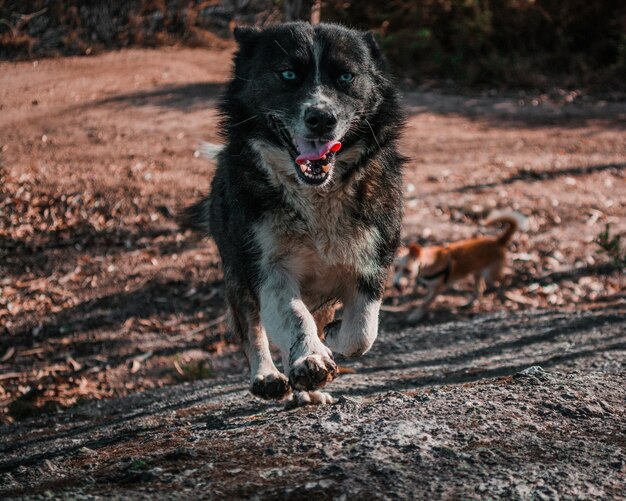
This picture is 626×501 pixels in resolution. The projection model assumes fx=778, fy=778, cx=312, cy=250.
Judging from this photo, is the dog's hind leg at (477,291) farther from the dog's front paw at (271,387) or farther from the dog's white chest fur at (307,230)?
the dog's front paw at (271,387)

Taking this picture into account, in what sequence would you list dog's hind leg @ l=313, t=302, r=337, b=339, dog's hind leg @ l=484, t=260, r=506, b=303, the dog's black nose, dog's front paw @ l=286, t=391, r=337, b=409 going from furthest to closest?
1. dog's hind leg @ l=484, t=260, r=506, b=303
2. dog's hind leg @ l=313, t=302, r=337, b=339
3. dog's front paw @ l=286, t=391, r=337, b=409
4. the dog's black nose

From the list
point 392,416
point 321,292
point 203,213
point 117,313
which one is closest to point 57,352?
point 117,313

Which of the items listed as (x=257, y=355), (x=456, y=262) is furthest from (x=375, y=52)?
(x=456, y=262)

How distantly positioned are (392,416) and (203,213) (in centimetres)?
255

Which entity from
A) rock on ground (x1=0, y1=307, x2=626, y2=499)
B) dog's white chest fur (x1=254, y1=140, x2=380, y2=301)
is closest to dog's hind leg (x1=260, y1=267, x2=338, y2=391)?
dog's white chest fur (x1=254, y1=140, x2=380, y2=301)

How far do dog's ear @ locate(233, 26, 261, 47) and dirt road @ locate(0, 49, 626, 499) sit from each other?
1499 millimetres

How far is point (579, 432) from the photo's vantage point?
3484mm

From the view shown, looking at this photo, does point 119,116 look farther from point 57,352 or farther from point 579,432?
point 579,432

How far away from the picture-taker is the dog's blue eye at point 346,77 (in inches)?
165

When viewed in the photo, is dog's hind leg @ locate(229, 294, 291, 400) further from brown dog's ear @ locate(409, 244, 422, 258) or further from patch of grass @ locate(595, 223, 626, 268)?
patch of grass @ locate(595, 223, 626, 268)

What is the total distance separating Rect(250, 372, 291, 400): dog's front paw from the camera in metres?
4.15

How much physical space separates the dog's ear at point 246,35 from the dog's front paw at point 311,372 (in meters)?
2.03

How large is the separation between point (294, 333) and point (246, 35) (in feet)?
6.15

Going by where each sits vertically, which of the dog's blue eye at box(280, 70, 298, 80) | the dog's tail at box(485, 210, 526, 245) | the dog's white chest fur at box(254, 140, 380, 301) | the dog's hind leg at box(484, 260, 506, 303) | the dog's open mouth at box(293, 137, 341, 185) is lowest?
the dog's hind leg at box(484, 260, 506, 303)
